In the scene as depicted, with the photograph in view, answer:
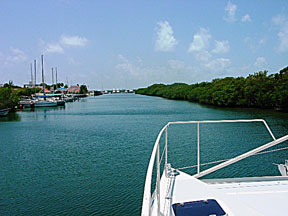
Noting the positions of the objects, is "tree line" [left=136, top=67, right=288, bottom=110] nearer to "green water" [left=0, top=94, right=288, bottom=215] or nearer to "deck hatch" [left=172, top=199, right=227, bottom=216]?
"green water" [left=0, top=94, right=288, bottom=215]

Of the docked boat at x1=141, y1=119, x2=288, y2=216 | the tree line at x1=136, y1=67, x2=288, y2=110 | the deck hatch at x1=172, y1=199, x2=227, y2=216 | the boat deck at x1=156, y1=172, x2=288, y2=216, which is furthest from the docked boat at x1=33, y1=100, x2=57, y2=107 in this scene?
the deck hatch at x1=172, y1=199, x2=227, y2=216

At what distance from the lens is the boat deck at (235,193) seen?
2.97m

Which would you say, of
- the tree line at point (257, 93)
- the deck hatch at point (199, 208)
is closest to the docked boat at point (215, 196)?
the deck hatch at point (199, 208)

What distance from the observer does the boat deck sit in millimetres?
2973

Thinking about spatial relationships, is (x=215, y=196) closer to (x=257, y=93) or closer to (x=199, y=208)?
(x=199, y=208)

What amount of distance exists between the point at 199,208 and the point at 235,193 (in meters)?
0.87

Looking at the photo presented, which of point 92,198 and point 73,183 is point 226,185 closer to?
point 92,198

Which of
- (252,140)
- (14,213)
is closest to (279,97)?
(252,140)

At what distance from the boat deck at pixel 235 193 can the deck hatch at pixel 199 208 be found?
7 centimetres

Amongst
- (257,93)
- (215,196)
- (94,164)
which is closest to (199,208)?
(215,196)

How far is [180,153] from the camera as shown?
12.5 m

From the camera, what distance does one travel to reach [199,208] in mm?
2764

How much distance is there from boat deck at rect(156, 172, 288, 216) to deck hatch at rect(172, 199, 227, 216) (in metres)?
0.07

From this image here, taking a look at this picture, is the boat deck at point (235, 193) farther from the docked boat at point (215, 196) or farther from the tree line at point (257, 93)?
the tree line at point (257, 93)
